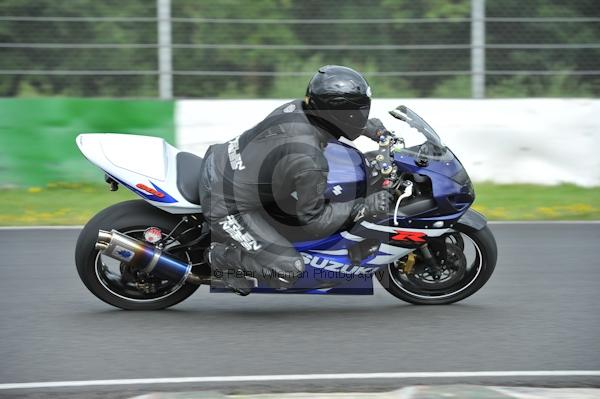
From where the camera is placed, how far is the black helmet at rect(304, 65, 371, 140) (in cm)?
611

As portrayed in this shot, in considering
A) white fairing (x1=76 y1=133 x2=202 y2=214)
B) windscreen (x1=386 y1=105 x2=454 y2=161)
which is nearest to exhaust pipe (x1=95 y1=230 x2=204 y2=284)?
white fairing (x1=76 y1=133 x2=202 y2=214)

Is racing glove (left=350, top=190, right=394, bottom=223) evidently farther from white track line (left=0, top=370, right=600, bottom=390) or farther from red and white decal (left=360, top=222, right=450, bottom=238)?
white track line (left=0, top=370, right=600, bottom=390)

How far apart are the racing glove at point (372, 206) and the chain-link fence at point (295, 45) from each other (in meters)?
5.77

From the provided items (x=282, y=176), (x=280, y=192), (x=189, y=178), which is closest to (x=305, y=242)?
(x=280, y=192)

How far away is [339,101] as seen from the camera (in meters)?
6.12

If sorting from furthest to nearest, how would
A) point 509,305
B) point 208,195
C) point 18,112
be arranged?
1. point 18,112
2. point 509,305
3. point 208,195

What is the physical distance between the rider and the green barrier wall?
5.36 meters

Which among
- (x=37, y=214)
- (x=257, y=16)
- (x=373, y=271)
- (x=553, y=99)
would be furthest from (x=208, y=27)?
(x=373, y=271)

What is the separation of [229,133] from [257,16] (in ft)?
5.22

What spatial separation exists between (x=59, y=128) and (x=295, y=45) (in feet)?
9.68

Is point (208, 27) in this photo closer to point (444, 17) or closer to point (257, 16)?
point (257, 16)

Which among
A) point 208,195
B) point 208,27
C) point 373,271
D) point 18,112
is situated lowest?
point 373,271

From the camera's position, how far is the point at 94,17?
39.5 feet

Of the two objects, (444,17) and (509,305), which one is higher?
(444,17)
